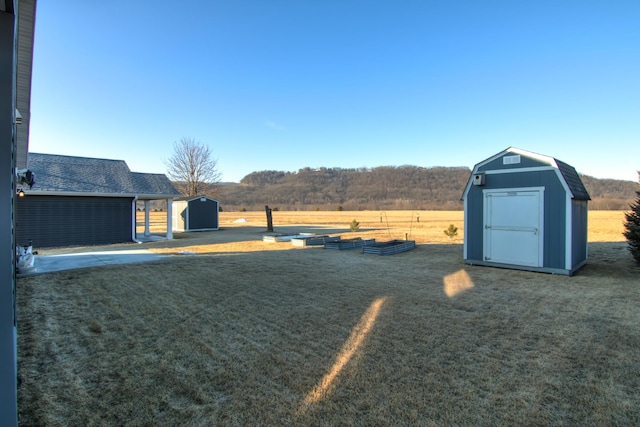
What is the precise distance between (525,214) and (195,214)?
791 inches

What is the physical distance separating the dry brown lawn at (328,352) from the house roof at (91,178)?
8.37 metres

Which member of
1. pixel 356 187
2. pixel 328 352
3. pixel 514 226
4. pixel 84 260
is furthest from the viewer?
pixel 356 187

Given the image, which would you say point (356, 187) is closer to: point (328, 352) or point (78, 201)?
point (78, 201)

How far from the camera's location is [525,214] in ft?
26.4

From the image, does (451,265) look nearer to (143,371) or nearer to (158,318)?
(158,318)

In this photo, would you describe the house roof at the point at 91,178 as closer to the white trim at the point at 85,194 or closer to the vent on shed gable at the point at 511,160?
the white trim at the point at 85,194

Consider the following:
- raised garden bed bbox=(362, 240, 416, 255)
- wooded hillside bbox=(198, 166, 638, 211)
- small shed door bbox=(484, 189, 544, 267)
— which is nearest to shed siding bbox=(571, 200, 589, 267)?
small shed door bbox=(484, 189, 544, 267)

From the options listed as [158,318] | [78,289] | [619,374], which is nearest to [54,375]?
[158,318]

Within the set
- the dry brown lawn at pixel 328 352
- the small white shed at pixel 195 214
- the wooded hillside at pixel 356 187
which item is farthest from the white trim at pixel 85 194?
the wooded hillside at pixel 356 187

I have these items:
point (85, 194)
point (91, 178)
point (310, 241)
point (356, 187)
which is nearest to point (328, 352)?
point (310, 241)

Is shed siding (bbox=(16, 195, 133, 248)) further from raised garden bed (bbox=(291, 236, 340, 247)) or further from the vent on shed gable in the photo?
the vent on shed gable

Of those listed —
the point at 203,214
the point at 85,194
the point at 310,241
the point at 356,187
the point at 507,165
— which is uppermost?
the point at 356,187

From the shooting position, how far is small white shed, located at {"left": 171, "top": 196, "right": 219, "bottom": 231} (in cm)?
2266

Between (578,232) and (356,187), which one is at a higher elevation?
(356,187)
